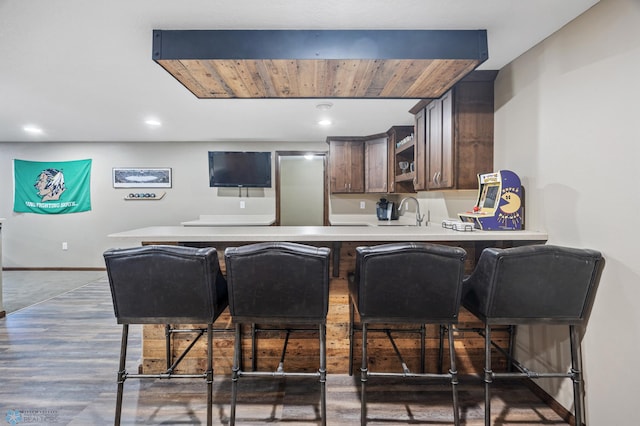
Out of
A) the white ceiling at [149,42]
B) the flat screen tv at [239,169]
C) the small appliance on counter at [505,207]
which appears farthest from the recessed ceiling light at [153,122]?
the small appliance on counter at [505,207]

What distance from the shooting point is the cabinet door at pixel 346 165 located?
175 inches

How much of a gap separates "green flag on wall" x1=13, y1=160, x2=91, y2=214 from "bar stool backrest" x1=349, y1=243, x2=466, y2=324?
542cm

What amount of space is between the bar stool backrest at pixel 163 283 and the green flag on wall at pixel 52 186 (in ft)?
15.0

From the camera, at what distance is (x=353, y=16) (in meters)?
1.54

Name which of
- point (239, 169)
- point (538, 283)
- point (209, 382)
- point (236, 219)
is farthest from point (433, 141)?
point (236, 219)

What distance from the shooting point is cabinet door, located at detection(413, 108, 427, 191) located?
279 centimetres

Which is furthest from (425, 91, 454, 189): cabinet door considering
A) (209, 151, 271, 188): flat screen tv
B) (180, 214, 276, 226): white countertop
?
(209, 151, 271, 188): flat screen tv

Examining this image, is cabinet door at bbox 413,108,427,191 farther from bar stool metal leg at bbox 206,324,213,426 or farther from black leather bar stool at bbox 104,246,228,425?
bar stool metal leg at bbox 206,324,213,426

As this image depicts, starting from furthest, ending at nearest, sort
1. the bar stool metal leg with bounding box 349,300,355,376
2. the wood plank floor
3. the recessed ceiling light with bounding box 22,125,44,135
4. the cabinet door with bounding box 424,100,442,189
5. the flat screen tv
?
the flat screen tv
the recessed ceiling light with bounding box 22,125,44,135
the cabinet door with bounding box 424,100,442,189
the bar stool metal leg with bounding box 349,300,355,376
the wood plank floor

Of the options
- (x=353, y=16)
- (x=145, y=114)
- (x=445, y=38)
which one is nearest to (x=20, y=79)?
(x=145, y=114)

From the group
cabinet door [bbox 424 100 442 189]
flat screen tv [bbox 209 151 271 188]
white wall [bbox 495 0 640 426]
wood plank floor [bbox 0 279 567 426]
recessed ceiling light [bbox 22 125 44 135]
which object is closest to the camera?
white wall [bbox 495 0 640 426]

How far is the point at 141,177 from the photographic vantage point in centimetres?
484

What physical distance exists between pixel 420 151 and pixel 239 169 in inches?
114

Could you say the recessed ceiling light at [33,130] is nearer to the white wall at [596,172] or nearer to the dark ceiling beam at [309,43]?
the dark ceiling beam at [309,43]
